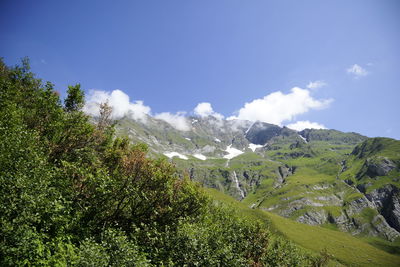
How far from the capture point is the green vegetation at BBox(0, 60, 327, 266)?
61.7 ft

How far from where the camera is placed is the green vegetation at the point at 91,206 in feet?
61.7

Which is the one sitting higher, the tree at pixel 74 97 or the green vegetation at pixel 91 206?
the tree at pixel 74 97

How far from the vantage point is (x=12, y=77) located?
2199 inches

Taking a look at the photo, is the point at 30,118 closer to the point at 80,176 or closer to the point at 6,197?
the point at 80,176

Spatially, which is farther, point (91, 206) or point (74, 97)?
point (74, 97)

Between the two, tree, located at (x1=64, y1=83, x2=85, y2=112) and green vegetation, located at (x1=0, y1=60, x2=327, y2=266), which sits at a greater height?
tree, located at (x1=64, y1=83, x2=85, y2=112)

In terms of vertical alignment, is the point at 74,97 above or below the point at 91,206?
above

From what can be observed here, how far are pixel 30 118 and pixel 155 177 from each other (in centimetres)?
2461

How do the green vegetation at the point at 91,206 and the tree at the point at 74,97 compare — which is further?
the tree at the point at 74,97

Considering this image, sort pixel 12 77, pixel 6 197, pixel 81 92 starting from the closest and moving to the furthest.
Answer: pixel 6 197 < pixel 81 92 < pixel 12 77

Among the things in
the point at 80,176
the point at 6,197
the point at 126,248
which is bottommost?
the point at 126,248

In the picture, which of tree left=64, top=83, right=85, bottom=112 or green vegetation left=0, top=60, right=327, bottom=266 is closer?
green vegetation left=0, top=60, right=327, bottom=266

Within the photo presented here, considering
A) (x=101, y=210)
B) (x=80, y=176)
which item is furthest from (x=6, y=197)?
(x=101, y=210)

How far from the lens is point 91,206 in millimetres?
27250
